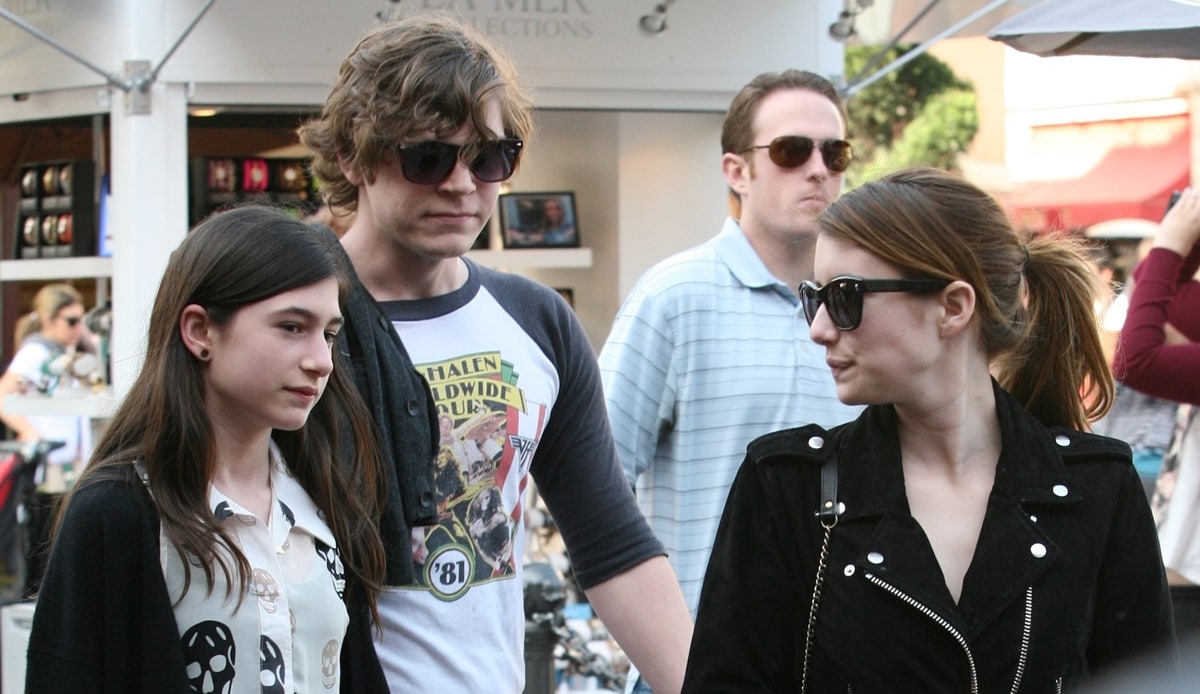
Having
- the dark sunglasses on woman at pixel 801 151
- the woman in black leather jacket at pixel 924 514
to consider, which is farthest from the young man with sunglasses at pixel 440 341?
the dark sunglasses on woman at pixel 801 151

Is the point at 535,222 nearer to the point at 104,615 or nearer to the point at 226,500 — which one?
the point at 226,500

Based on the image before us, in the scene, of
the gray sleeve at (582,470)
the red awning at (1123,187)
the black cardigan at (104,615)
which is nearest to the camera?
the black cardigan at (104,615)

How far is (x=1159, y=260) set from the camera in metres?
5.05

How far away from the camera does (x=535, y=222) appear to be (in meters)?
8.20

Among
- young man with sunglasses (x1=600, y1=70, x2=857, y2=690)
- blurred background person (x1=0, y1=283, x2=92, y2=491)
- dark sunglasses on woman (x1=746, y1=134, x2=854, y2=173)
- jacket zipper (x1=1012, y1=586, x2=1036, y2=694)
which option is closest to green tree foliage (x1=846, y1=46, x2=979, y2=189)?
blurred background person (x1=0, y1=283, x2=92, y2=491)

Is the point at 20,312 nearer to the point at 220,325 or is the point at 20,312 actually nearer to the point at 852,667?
the point at 220,325

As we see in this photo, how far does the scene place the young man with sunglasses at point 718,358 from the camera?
3832 mm

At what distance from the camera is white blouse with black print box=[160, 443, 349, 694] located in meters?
2.33

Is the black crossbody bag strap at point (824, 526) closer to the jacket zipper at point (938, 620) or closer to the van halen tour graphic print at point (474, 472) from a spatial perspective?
the jacket zipper at point (938, 620)

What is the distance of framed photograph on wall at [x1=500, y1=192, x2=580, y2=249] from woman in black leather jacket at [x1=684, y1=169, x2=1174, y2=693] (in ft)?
18.7

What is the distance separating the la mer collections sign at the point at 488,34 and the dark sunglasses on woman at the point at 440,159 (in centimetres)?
401

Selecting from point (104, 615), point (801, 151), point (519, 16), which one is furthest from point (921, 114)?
point (104, 615)

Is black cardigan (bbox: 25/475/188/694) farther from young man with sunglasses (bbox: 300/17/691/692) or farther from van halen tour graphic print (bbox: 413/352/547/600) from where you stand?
van halen tour graphic print (bbox: 413/352/547/600)

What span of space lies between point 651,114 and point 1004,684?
612cm
